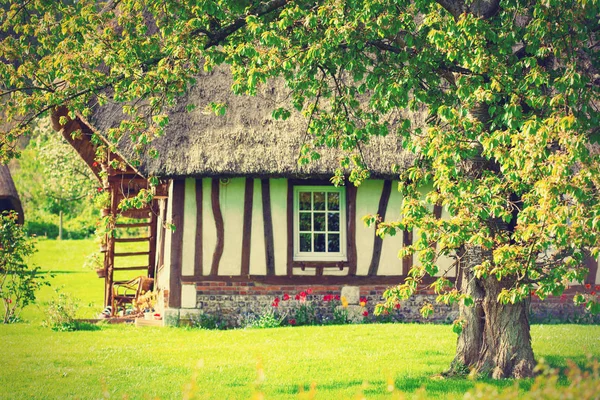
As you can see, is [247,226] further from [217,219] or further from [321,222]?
[321,222]

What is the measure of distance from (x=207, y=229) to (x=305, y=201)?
1874mm

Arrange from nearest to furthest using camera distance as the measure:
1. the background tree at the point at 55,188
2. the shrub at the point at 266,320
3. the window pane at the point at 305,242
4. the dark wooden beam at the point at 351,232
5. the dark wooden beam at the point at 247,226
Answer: the shrub at the point at 266,320
the dark wooden beam at the point at 247,226
the dark wooden beam at the point at 351,232
the window pane at the point at 305,242
the background tree at the point at 55,188

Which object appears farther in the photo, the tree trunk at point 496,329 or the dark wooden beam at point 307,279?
the dark wooden beam at point 307,279

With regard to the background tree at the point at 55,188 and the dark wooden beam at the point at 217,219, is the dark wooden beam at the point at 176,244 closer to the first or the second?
the dark wooden beam at the point at 217,219

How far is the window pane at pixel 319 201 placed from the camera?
49.7 feet

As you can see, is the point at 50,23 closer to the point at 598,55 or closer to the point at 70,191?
the point at 598,55

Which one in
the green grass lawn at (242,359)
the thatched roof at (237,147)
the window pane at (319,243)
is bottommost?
the green grass lawn at (242,359)

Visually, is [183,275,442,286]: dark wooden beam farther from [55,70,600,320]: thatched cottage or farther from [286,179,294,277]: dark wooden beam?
[286,179,294,277]: dark wooden beam

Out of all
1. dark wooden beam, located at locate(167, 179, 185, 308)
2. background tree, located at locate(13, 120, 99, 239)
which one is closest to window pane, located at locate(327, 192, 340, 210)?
dark wooden beam, located at locate(167, 179, 185, 308)

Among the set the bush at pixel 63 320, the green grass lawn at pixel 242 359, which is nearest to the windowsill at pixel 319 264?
Result: the green grass lawn at pixel 242 359

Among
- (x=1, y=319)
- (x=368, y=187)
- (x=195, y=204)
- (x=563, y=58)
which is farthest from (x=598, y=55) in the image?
(x=1, y=319)

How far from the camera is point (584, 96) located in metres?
7.71

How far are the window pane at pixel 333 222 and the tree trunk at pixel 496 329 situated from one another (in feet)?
20.1

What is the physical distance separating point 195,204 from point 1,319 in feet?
14.9
